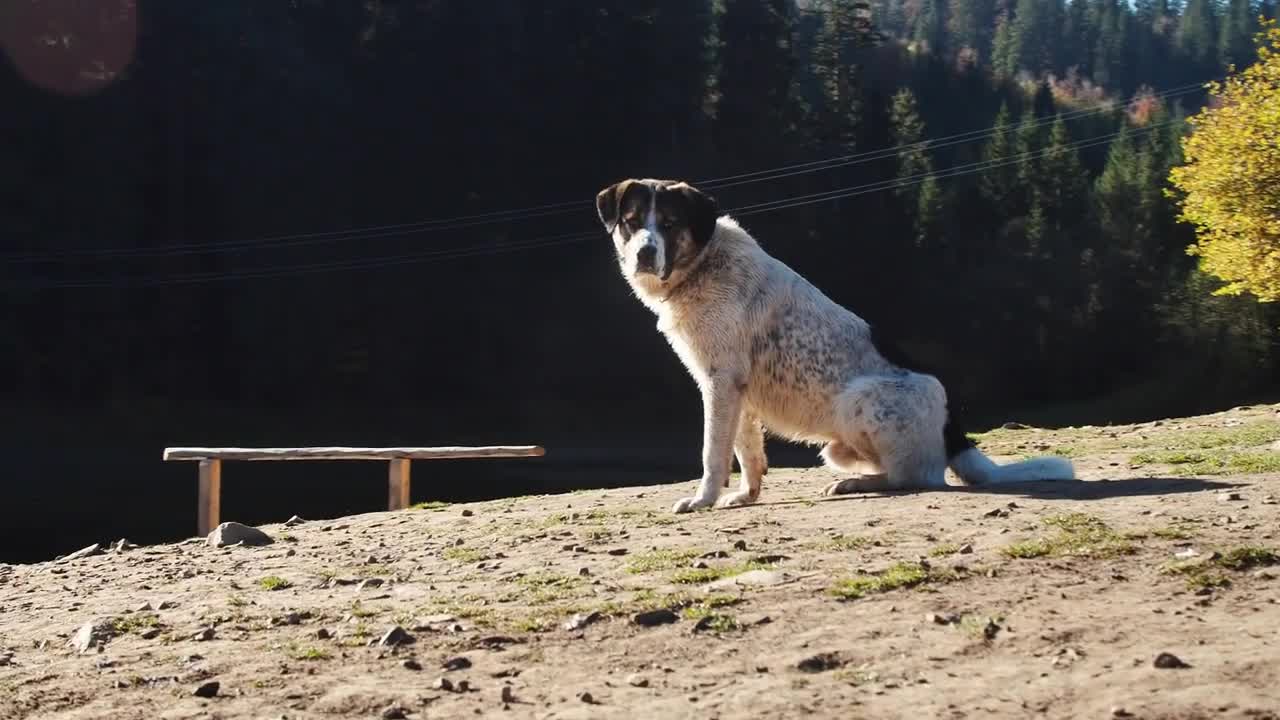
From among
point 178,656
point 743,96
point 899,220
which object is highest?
point 743,96

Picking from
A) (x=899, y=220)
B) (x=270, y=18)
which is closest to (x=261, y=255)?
(x=270, y=18)

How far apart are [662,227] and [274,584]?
355 centimetres

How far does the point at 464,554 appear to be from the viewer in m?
9.09

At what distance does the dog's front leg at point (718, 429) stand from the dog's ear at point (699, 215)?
0.97 meters

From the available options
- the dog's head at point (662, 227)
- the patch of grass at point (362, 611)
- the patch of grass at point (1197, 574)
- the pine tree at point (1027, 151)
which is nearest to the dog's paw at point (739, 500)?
the dog's head at point (662, 227)

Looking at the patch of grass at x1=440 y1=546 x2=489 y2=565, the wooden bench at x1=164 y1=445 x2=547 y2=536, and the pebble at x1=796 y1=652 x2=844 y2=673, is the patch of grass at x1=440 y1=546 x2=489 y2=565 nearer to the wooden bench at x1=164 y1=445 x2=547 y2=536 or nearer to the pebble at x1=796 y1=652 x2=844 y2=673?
the pebble at x1=796 y1=652 x2=844 y2=673

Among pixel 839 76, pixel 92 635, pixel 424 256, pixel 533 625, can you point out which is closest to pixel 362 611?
pixel 533 625

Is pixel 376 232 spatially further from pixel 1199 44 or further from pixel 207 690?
pixel 1199 44

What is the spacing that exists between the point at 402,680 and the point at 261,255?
2039 inches

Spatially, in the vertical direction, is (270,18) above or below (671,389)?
above

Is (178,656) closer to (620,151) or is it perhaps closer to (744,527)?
(744,527)

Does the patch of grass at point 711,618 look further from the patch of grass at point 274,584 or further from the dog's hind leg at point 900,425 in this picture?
the dog's hind leg at point 900,425

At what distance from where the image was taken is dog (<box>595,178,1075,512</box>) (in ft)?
32.5

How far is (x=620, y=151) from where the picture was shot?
63500 mm
